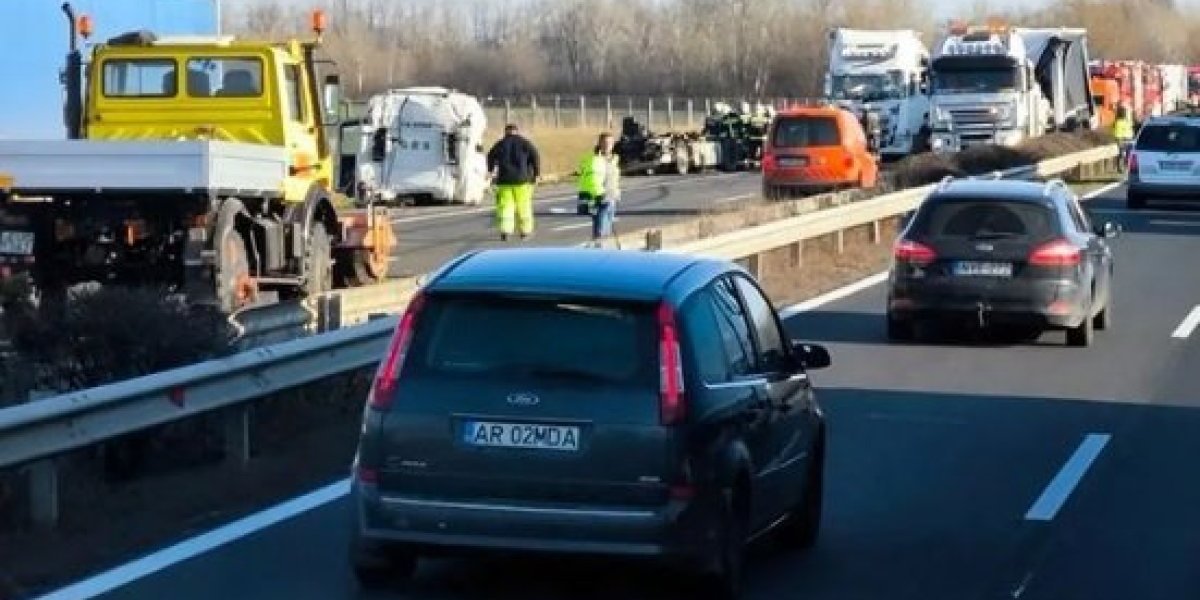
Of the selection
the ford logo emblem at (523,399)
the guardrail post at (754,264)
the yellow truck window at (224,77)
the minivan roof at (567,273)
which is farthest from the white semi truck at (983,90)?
the ford logo emblem at (523,399)

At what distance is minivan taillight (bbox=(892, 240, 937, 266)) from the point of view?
19.7m

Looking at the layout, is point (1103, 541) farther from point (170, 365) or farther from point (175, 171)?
point (175, 171)

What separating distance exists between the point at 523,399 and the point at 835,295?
16.1 meters

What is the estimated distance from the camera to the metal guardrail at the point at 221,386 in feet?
31.7

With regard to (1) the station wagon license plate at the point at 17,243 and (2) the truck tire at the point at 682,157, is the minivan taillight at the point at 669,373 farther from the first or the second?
(2) the truck tire at the point at 682,157

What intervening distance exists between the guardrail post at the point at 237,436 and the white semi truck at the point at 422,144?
32.8 metres

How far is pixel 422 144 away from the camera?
45125mm

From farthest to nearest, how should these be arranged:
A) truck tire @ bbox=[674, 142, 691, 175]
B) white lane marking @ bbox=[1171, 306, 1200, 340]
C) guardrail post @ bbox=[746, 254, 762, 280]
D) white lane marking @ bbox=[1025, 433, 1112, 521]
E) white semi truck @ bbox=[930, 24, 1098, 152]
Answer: truck tire @ bbox=[674, 142, 691, 175] → white semi truck @ bbox=[930, 24, 1098, 152] → guardrail post @ bbox=[746, 254, 762, 280] → white lane marking @ bbox=[1171, 306, 1200, 340] → white lane marking @ bbox=[1025, 433, 1112, 521]

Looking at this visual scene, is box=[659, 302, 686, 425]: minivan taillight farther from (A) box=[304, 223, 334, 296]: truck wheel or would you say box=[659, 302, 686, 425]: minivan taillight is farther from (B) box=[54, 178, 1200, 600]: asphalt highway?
(A) box=[304, 223, 334, 296]: truck wheel

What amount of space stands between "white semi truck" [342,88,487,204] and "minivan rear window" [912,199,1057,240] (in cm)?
2557

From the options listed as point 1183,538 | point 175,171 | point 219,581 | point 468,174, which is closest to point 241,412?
point 219,581

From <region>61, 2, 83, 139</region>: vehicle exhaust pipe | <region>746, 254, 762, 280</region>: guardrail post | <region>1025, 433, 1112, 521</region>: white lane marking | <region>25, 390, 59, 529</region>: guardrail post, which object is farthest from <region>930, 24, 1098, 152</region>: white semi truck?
<region>25, 390, 59, 529</region>: guardrail post

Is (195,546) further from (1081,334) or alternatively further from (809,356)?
(1081,334)

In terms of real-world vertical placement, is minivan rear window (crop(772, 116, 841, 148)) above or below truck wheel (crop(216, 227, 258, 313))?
above
